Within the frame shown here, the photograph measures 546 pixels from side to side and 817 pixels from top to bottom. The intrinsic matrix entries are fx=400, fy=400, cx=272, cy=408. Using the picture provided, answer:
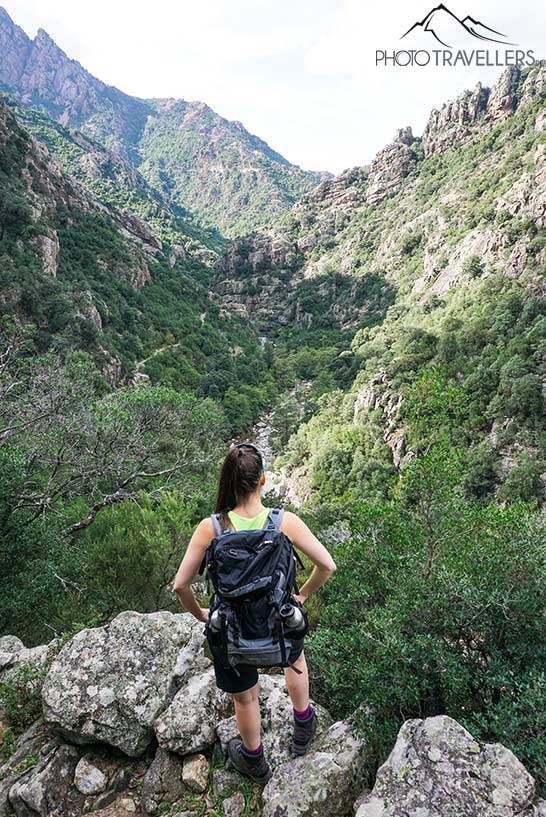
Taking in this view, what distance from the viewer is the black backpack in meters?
2.41

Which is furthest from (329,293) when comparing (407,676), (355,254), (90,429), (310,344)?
(407,676)

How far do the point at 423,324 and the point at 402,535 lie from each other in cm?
6177

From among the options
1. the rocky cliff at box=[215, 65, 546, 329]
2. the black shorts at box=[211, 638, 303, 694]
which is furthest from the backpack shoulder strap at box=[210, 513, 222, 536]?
the rocky cliff at box=[215, 65, 546, 329]

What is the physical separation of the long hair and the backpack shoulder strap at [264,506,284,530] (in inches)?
7.8

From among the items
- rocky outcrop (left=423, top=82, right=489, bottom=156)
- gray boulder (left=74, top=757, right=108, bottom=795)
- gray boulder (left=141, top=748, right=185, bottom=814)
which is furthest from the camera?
rocky outcrop (left=423, top=82, right=489, bottom=156)

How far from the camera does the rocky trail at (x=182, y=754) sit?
2.45m

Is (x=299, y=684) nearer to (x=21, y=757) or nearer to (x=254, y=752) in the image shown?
(x=254, y=752)

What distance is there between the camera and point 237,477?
8.48ft

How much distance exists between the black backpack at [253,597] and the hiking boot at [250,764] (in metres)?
1.22

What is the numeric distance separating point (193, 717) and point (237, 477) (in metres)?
2.69

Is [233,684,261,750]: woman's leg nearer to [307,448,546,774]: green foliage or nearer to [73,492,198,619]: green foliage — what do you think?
[307,448,546,774]: green foliage

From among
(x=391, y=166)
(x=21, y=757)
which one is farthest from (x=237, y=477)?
(x=391, y=166)

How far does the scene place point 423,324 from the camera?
60812 mm

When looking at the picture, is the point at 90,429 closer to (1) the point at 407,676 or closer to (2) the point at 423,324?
(1) the point at 407,676
